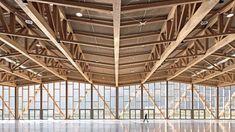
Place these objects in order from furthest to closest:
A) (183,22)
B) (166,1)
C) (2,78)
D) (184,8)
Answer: (2,78) < (183,22) < (184,8) < (166,1)

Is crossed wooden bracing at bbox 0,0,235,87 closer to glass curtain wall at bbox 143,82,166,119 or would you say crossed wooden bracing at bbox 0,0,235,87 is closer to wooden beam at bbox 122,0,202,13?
A: wooden beam at bbox 122,0,202,13

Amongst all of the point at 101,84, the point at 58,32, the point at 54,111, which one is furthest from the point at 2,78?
the point at 58,32

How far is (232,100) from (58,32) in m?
37.2

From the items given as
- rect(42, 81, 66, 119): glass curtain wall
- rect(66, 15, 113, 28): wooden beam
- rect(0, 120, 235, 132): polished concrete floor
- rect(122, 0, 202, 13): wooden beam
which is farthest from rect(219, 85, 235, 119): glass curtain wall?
rect(122, 0, 202, 13): wooden beam

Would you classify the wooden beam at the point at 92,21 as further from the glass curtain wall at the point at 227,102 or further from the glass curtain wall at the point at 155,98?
the glass curtain wall at the point at 227,102

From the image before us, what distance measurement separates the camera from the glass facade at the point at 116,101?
44.9 meters

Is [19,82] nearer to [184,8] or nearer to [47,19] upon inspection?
[47,19]

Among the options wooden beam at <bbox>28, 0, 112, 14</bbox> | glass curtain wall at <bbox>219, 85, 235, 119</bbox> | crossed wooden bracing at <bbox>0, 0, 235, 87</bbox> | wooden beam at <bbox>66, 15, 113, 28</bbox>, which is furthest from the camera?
glass curtain wall at <bbox>219, 85, 235, 119</bbox>

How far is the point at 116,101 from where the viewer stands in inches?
1764

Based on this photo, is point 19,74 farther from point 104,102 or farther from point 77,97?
point 104,102

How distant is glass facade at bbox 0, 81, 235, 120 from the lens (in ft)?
147

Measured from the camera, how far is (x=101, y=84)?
44562 millimetres

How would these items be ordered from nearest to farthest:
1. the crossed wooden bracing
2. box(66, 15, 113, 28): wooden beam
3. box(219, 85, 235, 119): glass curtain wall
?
1. the crossed wooden bracing
2. box(66, 15, 113, 28): wooden beam
3. box(219, 85, 235, 119): glass curtain wall

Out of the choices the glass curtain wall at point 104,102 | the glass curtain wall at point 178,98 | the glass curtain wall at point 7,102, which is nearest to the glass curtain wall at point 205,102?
the glass curtain wall at point 178,98
